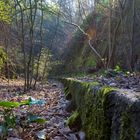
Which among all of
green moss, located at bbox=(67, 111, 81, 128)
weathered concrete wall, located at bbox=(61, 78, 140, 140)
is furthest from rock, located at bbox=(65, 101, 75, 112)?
weathered concrete wall, located at bbox=(61, 78, 140, 140)

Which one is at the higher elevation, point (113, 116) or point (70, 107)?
point (113, 116)

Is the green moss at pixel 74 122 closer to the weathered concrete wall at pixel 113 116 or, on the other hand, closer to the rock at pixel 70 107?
the weathered concrete wall at pixel 113 116

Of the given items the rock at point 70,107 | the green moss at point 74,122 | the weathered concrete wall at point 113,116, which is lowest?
the rock at point 70,107

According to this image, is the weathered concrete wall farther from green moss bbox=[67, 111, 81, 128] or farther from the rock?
the rock

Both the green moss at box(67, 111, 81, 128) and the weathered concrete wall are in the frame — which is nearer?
the weathered concrete wall

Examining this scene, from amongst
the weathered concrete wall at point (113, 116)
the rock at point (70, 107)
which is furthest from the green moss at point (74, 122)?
the rock at point (70, 107)

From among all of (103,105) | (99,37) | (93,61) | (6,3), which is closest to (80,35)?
(99,37)

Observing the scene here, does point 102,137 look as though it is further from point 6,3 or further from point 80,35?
point 80,35

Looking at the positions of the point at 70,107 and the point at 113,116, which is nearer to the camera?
the point at 113,116

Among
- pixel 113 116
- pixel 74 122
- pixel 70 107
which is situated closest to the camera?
pixel 113 116

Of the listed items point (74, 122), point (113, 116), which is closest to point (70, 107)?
point (74, 122)

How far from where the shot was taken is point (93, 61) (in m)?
18.3

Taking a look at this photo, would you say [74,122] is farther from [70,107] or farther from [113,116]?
[113,116]

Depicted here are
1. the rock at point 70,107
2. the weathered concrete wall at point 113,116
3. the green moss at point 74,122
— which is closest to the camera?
the weathered concrete wall at point 113,116
